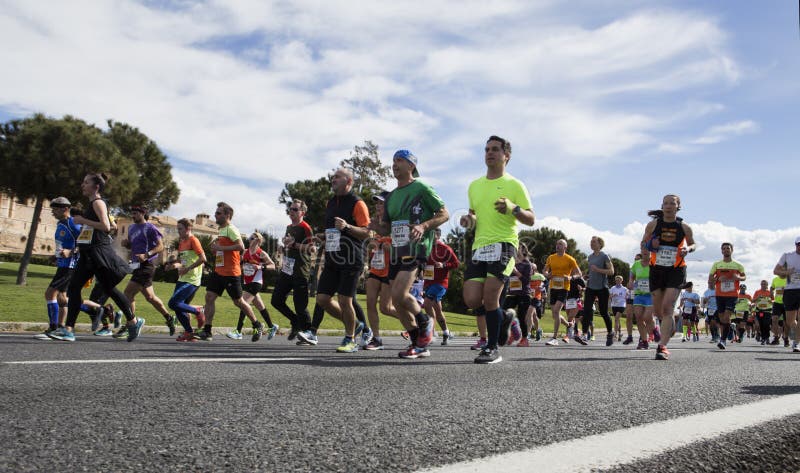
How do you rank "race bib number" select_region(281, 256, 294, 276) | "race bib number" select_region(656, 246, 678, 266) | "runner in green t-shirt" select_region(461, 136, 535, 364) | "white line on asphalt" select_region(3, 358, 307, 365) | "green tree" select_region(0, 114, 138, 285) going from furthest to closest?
"green tree" select_region(0, 114, 138, 285) → "race bib number" select_region(281, 256, 294, 276) → "race bib number" select_region(656, 246, 678, 266) → "runner in green t-shirt" select_region(461, 136, 535, 364) → "white line on asphalt" select_region(3, 358, 307, 365)

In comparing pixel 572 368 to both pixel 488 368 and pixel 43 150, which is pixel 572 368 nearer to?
pixel 488 368

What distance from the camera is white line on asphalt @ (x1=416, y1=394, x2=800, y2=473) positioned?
1.93 metres

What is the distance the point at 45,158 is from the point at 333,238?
26.1 m

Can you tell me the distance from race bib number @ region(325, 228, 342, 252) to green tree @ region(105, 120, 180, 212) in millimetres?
32339

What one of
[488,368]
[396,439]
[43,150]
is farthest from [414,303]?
[43,150]

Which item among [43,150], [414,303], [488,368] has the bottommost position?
[488,368]

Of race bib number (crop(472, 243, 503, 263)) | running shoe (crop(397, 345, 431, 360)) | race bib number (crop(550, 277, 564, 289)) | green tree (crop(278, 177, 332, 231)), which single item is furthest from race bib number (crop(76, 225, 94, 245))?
green tree (crop(278, 177, 332, 231))

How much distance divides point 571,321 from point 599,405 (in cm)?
1234

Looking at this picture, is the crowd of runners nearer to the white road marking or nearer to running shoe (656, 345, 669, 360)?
running shoe (656, 345, 669, 360)

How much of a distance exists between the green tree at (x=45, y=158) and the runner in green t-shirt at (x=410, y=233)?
84.9 feet

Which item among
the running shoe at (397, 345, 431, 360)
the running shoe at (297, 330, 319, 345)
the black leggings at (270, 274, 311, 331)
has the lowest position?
the running shoe at (297, 330, 319, 345)

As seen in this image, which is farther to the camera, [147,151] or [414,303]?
[147,151]

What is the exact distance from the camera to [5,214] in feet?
292

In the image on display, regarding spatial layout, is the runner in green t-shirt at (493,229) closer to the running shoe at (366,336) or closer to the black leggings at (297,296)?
the running shoe at (366,336)
